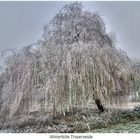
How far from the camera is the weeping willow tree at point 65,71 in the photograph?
3.80 metres

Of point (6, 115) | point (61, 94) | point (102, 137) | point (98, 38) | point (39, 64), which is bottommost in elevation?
point (102, 137)

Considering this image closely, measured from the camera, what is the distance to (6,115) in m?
3.95

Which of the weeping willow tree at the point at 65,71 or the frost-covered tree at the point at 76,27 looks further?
the frost-covered tree at the point at 76,27

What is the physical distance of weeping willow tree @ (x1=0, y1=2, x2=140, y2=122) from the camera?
3.80 m

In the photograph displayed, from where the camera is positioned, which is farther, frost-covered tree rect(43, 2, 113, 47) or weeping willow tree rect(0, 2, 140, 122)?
frost-covered tree rect(43, 2, 113, 47)

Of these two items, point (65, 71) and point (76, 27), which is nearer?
point (65, 71)

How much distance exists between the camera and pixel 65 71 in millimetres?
3840

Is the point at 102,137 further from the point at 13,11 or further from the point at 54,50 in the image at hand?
the point at 13,11

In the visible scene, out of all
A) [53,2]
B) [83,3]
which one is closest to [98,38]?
[83,3]

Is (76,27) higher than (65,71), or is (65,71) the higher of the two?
(76,27)

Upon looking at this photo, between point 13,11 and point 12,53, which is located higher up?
point 13,11

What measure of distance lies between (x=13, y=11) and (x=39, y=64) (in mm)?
886

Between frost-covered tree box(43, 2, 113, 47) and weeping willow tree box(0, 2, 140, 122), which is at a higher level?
frost-covered tree box(43, 2, 113, 47)

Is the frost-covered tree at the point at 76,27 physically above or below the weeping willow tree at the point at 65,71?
above
